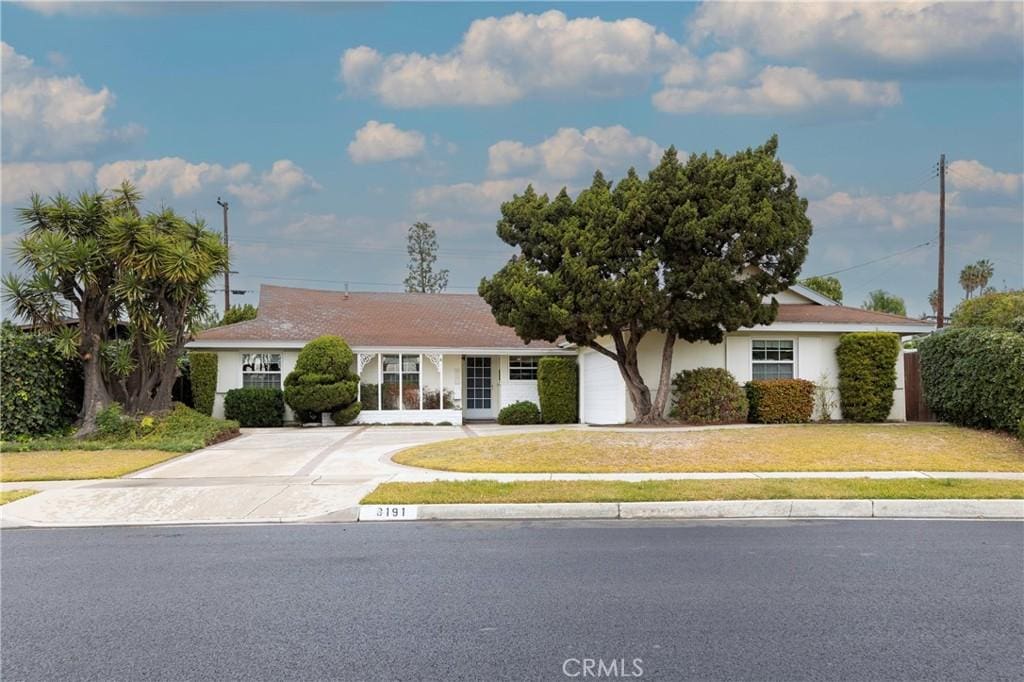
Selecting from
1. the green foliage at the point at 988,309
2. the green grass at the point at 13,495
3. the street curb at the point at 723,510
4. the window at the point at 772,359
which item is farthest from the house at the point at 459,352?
the green grass at the point at 13,495

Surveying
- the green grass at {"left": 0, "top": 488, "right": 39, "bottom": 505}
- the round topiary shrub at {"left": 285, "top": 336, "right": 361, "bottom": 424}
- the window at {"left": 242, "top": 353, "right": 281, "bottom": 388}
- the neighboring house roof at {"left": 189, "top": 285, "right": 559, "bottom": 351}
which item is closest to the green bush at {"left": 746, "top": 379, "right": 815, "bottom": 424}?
the neighboring house roof at {"left": 189, "top": 285, "right": 559, "bottom": 351}

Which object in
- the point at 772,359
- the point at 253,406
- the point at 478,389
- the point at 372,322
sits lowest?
the point at 253,406

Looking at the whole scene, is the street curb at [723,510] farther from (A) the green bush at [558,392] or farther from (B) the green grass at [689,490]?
(A) the green bush at [558,392]

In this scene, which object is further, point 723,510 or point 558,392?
point 558,392

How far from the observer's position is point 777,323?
21141 millimetres

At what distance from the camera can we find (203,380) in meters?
Answer: 24.4

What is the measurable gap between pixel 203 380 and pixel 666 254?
14650 mm

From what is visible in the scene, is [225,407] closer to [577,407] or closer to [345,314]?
[345,314]

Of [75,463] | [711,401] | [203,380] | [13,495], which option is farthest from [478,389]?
[13,495]

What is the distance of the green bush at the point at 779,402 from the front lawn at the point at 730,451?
2879 millimetres

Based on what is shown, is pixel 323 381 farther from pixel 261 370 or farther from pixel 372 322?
pixel 372 322

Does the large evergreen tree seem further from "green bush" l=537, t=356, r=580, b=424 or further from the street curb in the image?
the street curb

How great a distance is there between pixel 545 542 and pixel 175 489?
650 centimetres

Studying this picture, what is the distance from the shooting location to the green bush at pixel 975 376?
15539mm
